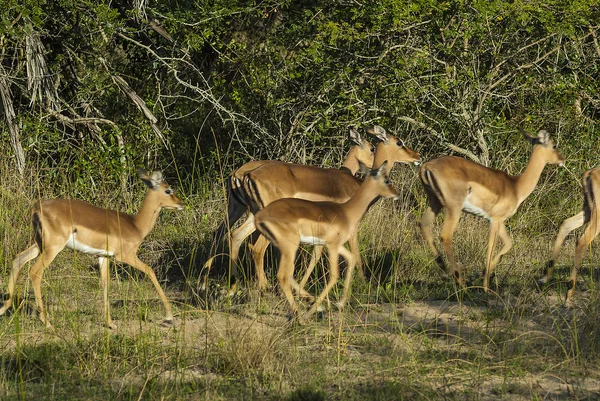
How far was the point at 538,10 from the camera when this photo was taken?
8633 mm

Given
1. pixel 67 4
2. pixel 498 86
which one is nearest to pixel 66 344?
pixel 67 4

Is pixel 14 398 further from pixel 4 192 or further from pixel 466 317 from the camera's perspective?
pixel 4 192

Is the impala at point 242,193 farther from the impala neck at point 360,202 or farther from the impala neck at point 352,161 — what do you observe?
the impala neck at point 360,202

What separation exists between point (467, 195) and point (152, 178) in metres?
2.35

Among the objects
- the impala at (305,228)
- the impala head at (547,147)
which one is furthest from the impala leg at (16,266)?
the impala head at (547,147)

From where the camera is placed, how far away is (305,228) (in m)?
6.09

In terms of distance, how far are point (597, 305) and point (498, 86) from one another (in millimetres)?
4415

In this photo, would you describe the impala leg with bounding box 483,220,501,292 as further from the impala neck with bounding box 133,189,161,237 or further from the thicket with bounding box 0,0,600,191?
the impala neck with bounding box 133,189,161,237

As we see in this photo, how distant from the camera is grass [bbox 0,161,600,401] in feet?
15.5

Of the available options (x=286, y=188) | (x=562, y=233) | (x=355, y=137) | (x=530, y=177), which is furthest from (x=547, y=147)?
(x=286, y=188)

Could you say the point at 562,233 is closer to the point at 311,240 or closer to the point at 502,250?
the point at 502,250

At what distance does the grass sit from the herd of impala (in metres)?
0.21

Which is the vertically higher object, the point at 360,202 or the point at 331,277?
the point at 360,202

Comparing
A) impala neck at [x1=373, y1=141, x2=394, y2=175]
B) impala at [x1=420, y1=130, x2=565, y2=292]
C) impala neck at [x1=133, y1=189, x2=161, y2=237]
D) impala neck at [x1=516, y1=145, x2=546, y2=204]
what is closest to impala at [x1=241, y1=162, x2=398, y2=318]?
impala at [x1=420, y1=130, x2=565, y2=292]
